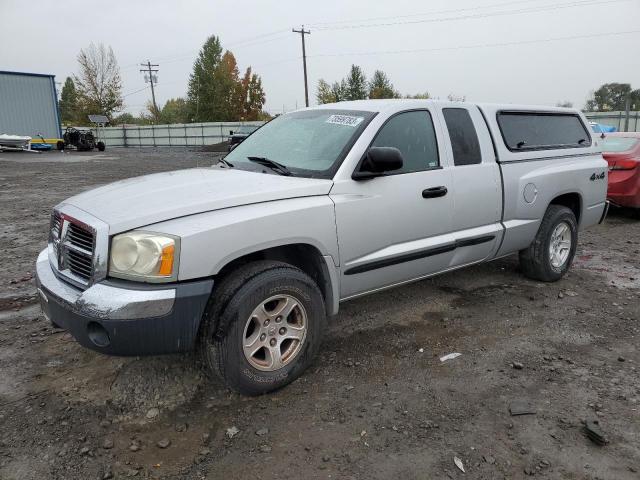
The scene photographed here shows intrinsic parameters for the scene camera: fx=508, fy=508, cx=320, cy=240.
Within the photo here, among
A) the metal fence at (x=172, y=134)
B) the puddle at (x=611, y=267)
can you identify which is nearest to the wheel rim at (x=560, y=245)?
the puddle at (x=611, y=267)

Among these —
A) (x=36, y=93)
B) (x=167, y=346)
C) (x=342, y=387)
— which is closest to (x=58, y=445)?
(x=167, y=346)

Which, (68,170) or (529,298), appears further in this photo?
(68,170)

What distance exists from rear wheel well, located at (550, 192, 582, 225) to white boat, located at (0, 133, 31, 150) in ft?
109

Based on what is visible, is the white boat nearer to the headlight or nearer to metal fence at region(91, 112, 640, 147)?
metal fence at region(91, 112, 640, 147)

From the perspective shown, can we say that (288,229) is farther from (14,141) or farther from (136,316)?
(14,141)

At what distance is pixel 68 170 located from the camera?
18953 mm

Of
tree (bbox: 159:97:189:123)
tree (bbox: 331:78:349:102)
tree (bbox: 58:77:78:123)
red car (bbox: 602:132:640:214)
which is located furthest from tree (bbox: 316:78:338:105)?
red car (bbox: 602:132:640:214)

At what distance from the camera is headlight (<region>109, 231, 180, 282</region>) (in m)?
2.62

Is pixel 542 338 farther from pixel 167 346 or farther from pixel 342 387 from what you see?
pixel 167 346

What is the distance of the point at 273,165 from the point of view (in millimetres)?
3670

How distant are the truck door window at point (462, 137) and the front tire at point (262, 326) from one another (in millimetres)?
1824

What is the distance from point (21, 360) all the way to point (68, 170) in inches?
684

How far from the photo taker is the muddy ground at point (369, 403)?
98.8 inches

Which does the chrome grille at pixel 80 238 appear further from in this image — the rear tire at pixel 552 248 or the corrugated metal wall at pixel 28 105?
the corrugated metal wall at pixel 28 105
